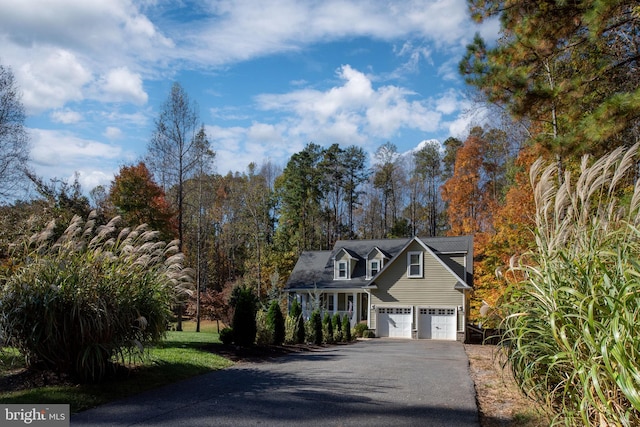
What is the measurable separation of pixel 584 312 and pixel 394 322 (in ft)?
77.5

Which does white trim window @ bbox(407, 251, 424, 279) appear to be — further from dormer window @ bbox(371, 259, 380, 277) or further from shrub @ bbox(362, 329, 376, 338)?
shrub @ bbox(362, 329, 376, 338)

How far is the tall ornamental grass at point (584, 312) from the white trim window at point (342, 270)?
24630 millimetres

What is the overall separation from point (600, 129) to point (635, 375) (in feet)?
18.8

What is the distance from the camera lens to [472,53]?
34.3 ft

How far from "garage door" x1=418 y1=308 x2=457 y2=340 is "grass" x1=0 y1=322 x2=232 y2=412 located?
1694cm

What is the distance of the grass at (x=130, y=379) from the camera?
22.4 ft

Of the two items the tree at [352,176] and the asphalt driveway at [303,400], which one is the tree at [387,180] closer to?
the tree at [352,176]

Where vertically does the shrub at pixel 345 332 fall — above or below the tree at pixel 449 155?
below

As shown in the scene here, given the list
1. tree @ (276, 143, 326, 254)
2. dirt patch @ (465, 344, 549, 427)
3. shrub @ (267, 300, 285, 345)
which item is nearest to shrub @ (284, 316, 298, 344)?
shrub @ (267, 300, 285, 345)

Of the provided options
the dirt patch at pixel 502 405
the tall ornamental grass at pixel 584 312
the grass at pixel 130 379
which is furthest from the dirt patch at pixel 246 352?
the tall ornamental grass at pixel 584 312

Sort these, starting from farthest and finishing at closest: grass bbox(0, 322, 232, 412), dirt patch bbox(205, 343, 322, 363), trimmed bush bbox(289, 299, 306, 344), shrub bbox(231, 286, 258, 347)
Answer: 1. trimmed bush bbox(289, 299, 306, 344)
2. shrub bbox(231, 286, 258, 347)
3. dirt patch bbox(205, 343, 322, 363)
4. grass bbox(0, 322, 232, 412)

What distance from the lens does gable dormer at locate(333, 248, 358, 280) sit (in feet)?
101

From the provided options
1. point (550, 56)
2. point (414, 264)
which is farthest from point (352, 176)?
point (550, 56)

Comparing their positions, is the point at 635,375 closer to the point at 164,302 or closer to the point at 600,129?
the point at 600,129
